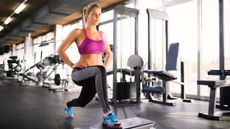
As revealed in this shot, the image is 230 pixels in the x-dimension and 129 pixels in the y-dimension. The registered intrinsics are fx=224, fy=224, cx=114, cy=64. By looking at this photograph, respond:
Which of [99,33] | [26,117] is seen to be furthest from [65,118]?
[99,33]

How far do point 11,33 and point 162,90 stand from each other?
14.8 metres

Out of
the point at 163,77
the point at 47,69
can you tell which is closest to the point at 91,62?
the point at 163,77

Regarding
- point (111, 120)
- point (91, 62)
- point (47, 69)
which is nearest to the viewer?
point (111, 120)

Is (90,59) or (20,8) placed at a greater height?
(20,8)

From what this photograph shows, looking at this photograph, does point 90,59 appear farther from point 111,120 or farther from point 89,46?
point 111,120

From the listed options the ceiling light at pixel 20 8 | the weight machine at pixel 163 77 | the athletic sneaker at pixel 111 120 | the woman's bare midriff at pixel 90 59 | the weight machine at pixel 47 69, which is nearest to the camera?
the athletic sneaker at pixel 111 120

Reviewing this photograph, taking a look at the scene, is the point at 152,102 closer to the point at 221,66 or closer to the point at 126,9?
the point at 221,66

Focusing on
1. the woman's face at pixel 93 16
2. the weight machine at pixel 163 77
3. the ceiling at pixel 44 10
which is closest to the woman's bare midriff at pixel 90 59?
the woman's face at pixel 93 16

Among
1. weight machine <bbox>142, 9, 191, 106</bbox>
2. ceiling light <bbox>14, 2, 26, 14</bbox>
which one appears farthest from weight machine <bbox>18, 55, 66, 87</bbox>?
weight machine <bbox>142, 9, 191, 106</bbox>

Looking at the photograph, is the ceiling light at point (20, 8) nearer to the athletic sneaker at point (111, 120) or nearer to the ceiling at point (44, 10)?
the ceiling at point (44, 10)

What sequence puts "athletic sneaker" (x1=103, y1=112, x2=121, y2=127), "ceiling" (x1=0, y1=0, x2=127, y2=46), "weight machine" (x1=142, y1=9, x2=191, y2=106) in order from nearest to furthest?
"athletic sneaker" (x1=103, y1=112, x2=121, y2=127) → "weight machine" (x1=142, y1=9, x2=191, y2=106) → "ceiling" (x1=0, y1=0, x2=127, y2=46)

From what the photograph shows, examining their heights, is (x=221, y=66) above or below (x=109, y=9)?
below

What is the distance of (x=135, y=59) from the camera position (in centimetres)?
509

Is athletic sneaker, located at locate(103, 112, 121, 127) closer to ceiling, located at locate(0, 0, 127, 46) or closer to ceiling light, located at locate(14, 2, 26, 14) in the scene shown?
ceiling, located at locate(0, 0, 127, 46)
